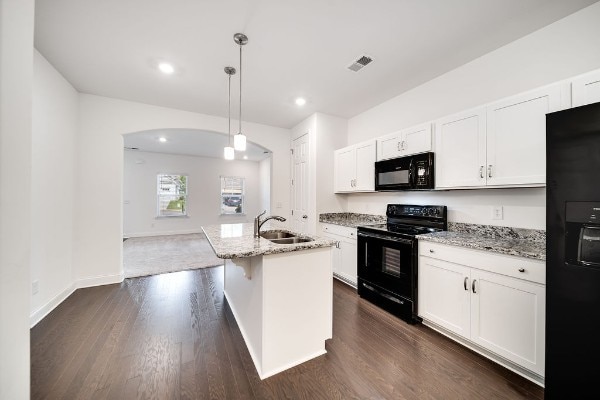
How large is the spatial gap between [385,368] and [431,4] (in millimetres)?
2813

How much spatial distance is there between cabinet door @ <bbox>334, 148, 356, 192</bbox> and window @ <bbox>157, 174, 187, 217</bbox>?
604cm

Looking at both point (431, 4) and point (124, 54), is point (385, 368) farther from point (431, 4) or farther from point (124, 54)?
point (124, 54)

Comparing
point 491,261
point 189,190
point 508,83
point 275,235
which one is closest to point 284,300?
point 275,235

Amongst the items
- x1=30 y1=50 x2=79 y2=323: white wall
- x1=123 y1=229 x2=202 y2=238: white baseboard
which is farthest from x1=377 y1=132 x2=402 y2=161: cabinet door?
x1=123 y1=229 x2=202 y2=238: white baseboard

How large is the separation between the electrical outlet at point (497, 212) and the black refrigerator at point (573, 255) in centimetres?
102

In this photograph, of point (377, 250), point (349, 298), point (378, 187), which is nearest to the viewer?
point (377, 250)

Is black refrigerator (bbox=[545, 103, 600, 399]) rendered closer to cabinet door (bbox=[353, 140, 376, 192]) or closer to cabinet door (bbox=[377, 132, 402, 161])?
cabinet door (bbox=[377, 132, 402, 161])

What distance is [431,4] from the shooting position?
171cm

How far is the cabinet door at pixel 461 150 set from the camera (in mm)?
2086

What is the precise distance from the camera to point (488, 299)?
1.72 metres

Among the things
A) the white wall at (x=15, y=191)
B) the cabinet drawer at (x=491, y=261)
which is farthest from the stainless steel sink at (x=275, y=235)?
the white wall at (x=15, y=191)

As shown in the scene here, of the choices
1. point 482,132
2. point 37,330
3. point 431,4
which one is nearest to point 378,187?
point 482,132

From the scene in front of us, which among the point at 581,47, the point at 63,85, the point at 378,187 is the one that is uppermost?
the point at 63,85

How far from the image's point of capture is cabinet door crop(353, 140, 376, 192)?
3242 millimetres
